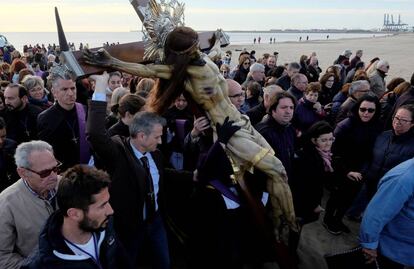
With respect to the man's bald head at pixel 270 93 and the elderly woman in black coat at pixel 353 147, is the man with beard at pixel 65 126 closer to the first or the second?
the man's bald head at pixel 270 93

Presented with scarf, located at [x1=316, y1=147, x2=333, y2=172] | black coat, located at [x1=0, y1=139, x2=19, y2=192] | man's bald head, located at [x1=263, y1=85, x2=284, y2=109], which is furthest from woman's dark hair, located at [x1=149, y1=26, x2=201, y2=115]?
scarf, located at [x1=316, y1=147, x2=333, y2=172]

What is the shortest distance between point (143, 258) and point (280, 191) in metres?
1.96

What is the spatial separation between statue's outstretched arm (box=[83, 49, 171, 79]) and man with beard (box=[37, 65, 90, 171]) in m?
1.34

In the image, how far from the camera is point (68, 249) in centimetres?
214

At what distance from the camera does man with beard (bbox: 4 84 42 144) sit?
459cm

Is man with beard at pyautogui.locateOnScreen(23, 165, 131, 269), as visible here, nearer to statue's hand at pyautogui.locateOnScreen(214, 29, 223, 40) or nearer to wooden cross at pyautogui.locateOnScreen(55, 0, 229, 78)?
wooden cross at pyautogui.locateOnScreen(55, 0, 229, 78)

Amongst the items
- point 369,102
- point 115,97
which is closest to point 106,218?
point 115,97

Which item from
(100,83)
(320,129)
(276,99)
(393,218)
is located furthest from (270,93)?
(100,83)

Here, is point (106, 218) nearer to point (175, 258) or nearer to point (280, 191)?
point (280, 191)

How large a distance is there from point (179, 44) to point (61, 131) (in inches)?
73.0

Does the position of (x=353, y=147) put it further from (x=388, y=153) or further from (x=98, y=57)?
(x=98, y=57)

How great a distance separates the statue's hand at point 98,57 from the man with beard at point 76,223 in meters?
0.81

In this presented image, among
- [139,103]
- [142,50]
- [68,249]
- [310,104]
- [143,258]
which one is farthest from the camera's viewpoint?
[310,104]

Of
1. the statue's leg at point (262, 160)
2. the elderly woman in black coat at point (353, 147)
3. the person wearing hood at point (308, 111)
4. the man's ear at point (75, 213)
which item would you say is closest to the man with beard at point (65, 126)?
the statue's leg at point (262, 160)
